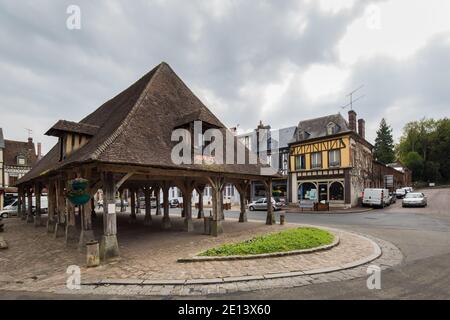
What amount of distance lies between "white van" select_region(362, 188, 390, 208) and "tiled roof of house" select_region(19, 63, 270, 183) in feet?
50.7

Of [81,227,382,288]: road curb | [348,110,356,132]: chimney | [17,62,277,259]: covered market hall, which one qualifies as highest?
[348,110,356,132]: chimney

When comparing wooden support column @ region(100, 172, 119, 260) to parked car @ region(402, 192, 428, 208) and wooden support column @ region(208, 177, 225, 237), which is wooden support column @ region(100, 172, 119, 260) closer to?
wooden support column @ region(208, 177, 225, 237)

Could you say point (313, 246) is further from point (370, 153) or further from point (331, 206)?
point (370, 153)

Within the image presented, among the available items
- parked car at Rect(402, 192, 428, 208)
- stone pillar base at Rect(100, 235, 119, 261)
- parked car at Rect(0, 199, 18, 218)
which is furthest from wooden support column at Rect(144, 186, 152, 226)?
parked car at Rect(402, 192, 428, 208)

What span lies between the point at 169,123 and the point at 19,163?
3160 centimetres

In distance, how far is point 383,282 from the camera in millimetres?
5426

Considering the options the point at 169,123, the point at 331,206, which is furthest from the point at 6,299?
the point at 331,206

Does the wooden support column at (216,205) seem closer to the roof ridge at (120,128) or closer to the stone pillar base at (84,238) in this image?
the roof ridge at (120,128)

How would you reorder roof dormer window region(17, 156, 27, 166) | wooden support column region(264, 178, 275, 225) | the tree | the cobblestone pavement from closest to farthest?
the cobblestone pavement → wooden support column region(264, 178, 275, 225) → roof dormer window region(17, 156, 27, 166) → the tree

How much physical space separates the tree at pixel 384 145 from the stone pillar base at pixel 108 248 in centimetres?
6866

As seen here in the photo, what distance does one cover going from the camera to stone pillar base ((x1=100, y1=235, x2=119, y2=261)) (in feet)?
25.0

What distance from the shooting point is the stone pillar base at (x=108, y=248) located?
25.0 ft

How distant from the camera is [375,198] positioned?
77.6 ft

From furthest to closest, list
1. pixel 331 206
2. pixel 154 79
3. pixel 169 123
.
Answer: pixel 331 206 → pixel 154 79 → pixel 169 123
